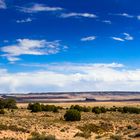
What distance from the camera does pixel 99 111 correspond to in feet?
272

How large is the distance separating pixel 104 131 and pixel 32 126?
933cm

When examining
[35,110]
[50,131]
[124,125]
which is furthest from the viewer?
[35,110]

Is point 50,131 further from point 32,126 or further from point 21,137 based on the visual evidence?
point 21,137

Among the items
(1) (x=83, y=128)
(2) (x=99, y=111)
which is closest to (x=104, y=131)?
(1) (x=83, y=128)

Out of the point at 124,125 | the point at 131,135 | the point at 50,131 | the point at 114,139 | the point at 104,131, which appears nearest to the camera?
the point at 114,139

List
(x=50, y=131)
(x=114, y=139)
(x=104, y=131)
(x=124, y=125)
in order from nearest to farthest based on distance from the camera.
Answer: (x=114, y=139) → (x=50, y=131) → (x=104, y=131) → (x=124, y=125)

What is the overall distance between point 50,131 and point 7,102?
4948cm

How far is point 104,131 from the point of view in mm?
50156

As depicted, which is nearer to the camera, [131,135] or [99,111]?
[131,135]

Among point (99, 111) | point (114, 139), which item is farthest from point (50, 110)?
point (114, 139)

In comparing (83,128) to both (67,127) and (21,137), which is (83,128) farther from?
(21,137)

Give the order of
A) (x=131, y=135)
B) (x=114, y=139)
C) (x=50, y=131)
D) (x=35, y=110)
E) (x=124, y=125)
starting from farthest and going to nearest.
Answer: (x=35, y=110)
(x=124, y=125)
(x=50, y=131)
(x=131, y=135)
(x=114, y=139)

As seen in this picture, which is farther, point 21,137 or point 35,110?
point 35,110

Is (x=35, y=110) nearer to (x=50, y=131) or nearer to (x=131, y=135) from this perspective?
(x=50, y=131)
